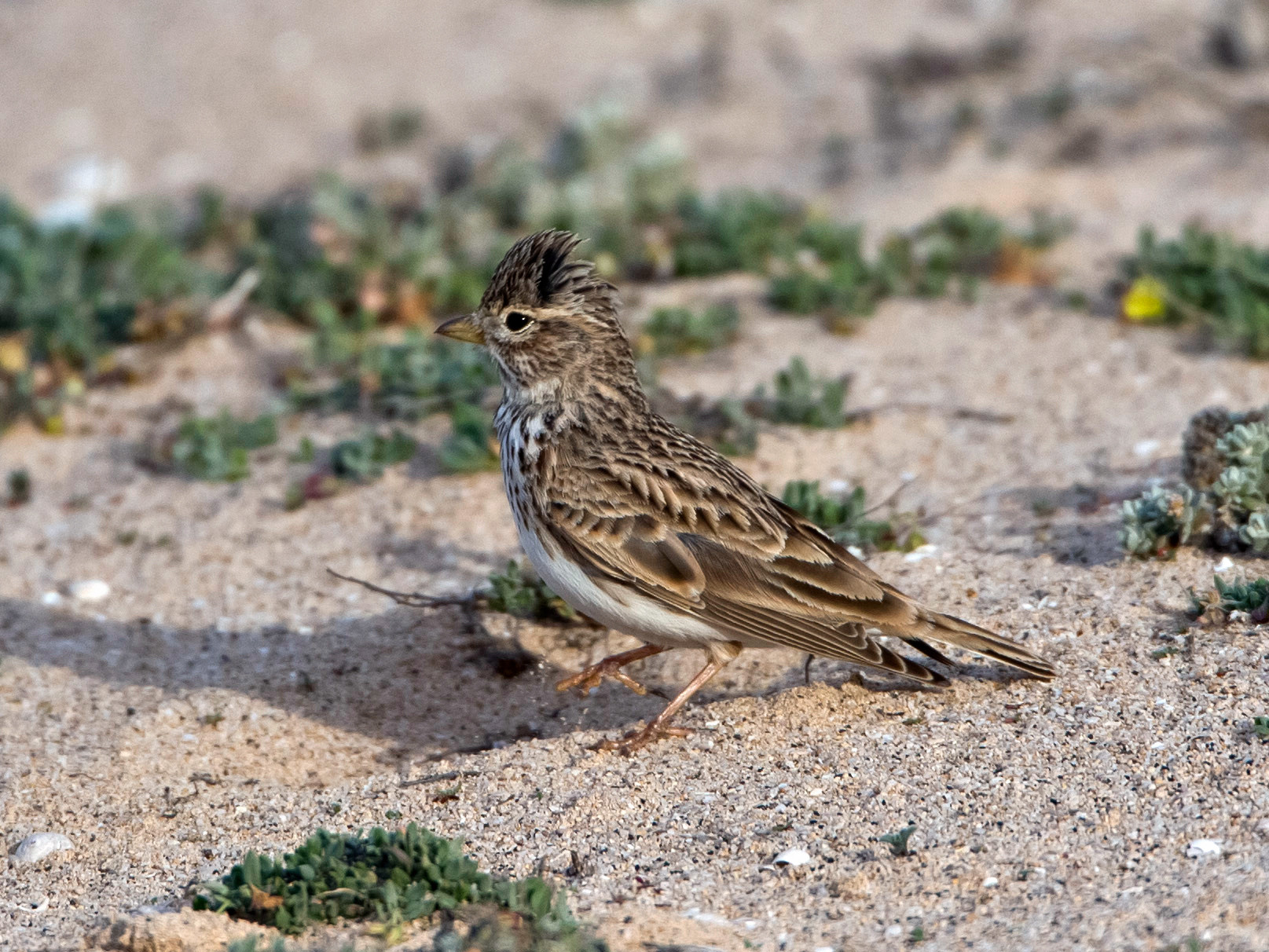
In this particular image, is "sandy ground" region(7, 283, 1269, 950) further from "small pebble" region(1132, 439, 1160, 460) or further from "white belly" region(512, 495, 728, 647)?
"white belly" region(512, 495, 728, 647)

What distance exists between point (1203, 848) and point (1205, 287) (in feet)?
13.6

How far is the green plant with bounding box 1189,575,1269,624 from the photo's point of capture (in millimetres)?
4891

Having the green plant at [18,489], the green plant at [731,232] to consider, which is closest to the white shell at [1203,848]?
the green plant at [731,232]

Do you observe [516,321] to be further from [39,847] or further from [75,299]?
[75,299]

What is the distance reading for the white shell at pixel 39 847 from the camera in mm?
4598

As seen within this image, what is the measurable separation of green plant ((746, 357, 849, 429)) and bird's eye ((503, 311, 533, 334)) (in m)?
1.67

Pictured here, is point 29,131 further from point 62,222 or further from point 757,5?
point 757,5

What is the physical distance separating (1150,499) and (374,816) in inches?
114

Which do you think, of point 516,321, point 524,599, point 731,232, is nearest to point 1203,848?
point 524,599

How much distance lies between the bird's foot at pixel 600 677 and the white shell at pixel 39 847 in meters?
1.62

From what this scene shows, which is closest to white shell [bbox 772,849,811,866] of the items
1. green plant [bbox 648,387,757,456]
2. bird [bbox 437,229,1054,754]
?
bird [bbox 437,229,1054,754]

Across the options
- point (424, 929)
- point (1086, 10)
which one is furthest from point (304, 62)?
point (424, 929)

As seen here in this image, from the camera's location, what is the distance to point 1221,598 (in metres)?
4.96

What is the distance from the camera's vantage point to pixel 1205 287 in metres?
7.39
